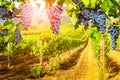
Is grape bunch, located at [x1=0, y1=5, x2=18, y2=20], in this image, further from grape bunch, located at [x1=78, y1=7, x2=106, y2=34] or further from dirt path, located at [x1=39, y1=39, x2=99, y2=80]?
dirt path, located at [x1=39, y1=39, x2=99, y2=80]

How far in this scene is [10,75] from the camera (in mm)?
17469

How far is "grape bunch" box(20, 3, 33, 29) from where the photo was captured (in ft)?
7.07

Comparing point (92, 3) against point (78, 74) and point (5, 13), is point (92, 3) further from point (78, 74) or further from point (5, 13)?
point (78, 74)

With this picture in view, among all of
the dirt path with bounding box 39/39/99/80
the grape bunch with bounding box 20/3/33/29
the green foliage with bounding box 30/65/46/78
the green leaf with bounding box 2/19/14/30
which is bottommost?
the dirt path with bounding box 39/39/99/80

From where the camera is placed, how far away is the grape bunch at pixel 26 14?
2154 millimetres

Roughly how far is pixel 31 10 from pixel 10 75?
51.3 feet

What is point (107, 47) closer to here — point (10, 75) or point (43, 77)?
point (43, 77)

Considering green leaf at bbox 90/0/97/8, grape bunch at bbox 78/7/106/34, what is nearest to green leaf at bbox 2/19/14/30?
grape bunch at bbox 78/7/106/34

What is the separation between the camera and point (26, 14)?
85.7 inches

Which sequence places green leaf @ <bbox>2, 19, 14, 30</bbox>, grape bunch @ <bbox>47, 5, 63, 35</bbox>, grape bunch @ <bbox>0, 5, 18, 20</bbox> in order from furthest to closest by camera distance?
grape bunch @ <bbox>0, 5, 18, 20</bbox> → green leaf @ <bbox>2, 19, 14, 30</bbox> → grape bunch @ <bbox>47, 5, 63, 35</bbox>

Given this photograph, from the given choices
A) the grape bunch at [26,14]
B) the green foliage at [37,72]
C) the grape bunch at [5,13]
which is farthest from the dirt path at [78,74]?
the grape bunch at [26,14]

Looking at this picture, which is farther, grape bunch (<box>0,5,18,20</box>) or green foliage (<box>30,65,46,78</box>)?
green foliage (<box>30,65,46,78</box>)

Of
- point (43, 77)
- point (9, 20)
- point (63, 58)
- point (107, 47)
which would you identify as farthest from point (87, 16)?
point (63, 58)

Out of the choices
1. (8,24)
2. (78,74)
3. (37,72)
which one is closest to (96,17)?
(8,24)
